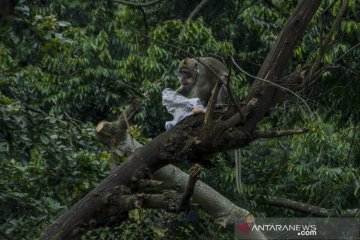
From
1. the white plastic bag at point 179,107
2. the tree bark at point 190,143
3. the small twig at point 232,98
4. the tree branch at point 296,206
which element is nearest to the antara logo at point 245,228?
the white plastic bag at point 179,107

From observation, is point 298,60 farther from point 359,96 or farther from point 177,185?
point 177,185

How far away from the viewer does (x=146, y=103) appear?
8273mm

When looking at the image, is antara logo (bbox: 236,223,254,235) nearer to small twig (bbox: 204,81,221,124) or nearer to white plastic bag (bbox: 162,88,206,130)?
white plastic bag (bbox: 162,88,206,130)

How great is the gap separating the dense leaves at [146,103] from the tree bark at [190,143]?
0.27 meters

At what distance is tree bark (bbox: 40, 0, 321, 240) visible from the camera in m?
4.43

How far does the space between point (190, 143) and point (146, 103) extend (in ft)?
12.8

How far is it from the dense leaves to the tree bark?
27 cm

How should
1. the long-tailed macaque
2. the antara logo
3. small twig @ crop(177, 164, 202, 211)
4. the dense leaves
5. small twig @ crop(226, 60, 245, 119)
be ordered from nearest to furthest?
1. small twig @ crop(177, 164, 202, 211)
2. small twig @ crop(226, 60, 245, 119)
3. the antara logo
4. the dense leaves
5. the long-tailed macaque

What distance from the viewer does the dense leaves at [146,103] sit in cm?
576

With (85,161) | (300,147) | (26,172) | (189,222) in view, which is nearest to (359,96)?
(300,147)

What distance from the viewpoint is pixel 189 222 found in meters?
6.87

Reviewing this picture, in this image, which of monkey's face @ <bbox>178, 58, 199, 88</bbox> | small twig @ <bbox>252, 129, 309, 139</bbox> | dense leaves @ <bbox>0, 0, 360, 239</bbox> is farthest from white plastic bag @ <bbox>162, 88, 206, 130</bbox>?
monkey's face @ <bbox>178, 58, 199, 88</bbox>

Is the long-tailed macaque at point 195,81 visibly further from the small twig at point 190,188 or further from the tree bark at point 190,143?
the small twig at point 190,188

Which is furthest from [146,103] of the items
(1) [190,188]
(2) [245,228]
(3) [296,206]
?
(1) [190,188]
